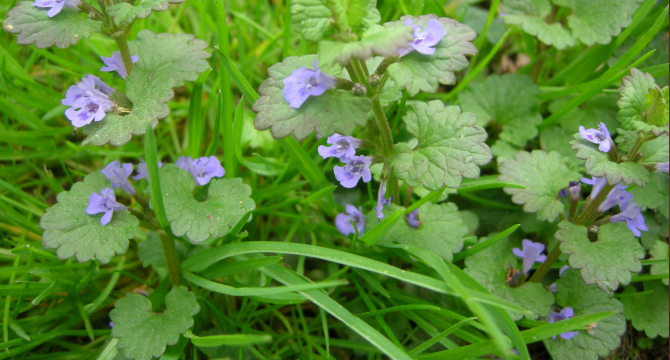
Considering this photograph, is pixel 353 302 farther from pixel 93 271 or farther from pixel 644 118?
pixel 644 118

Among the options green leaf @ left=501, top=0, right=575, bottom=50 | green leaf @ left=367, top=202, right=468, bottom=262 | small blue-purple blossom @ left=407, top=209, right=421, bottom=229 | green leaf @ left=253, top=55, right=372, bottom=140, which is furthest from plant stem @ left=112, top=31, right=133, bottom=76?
green leaf @ left=501, top=0, right=575, bottom=50

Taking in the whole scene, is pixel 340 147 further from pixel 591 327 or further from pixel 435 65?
pixel 591 327

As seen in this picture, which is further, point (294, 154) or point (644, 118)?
point (294, 154)

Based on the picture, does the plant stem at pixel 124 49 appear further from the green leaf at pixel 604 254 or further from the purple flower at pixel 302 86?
the green leaf at pixel 604 254

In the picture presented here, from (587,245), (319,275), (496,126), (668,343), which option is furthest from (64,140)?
(668,343)

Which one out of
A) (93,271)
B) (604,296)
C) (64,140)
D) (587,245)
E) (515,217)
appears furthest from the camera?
(64,140)

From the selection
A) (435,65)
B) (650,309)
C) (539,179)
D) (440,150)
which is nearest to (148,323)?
(440,150)
